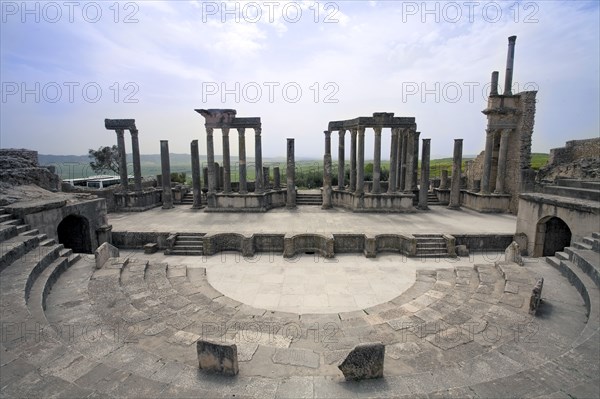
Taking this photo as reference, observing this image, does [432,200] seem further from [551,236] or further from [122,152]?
[122,152]

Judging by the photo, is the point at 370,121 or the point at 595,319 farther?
the point at 370,121

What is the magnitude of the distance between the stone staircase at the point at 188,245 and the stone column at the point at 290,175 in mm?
8052

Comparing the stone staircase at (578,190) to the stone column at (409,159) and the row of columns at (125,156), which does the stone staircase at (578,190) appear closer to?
the stone column at (409,159)

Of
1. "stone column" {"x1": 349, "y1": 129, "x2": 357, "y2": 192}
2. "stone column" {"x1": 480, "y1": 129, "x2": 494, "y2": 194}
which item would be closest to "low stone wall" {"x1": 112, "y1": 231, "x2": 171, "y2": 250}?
"stone column" {"x1": 349, "y1": 129, "x2": 357, "y2": 192}

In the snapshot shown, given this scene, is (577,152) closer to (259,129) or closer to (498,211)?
(498,211)

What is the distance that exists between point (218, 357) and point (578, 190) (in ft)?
45.6

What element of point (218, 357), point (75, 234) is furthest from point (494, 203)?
point (75, 234)

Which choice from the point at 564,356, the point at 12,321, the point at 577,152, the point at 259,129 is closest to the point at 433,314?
the point at 564,356

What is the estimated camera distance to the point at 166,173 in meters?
20.5

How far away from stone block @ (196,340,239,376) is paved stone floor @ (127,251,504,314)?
3.63 meters

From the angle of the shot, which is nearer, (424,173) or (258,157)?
(258,157)

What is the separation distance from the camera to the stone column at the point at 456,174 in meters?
19.8

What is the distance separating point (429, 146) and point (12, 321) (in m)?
21.4

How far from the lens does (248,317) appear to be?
743 centimetres
